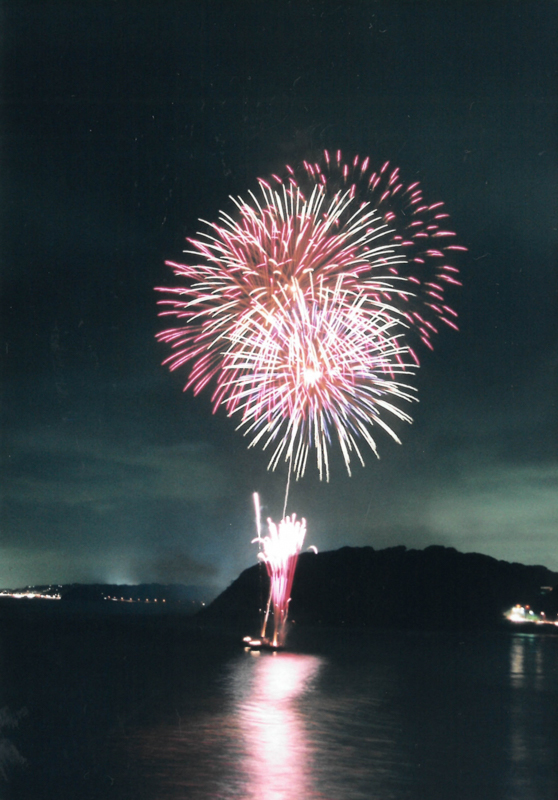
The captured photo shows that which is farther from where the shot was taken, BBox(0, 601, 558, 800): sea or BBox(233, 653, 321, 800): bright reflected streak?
BBox(0, 601, 558, 800): sea

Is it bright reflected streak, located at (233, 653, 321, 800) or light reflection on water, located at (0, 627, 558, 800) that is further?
light reflection on water, located at (0, 627, 558, 800)

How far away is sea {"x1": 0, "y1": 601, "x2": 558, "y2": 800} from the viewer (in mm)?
18734

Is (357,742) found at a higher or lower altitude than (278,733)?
higher

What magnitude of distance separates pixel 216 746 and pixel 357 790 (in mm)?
6696

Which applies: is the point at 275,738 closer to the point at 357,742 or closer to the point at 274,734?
the point at 274,734

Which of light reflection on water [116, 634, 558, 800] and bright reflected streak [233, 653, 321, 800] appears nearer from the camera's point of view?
bright reflected streak [233, 653, 321, 800]

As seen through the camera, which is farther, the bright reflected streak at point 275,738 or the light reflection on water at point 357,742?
the light reflection on water at point 357,742

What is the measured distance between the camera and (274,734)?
2658cm

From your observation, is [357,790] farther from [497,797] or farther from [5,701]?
[5,701]

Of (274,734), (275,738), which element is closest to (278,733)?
(274,734)

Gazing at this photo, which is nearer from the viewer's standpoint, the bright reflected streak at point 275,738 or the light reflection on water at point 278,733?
the bright reflected streak at point 275,738

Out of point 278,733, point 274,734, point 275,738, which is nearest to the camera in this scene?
point 275,738

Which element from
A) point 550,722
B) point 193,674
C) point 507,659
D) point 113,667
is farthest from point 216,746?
point 507,659

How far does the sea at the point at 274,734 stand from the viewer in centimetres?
1873
